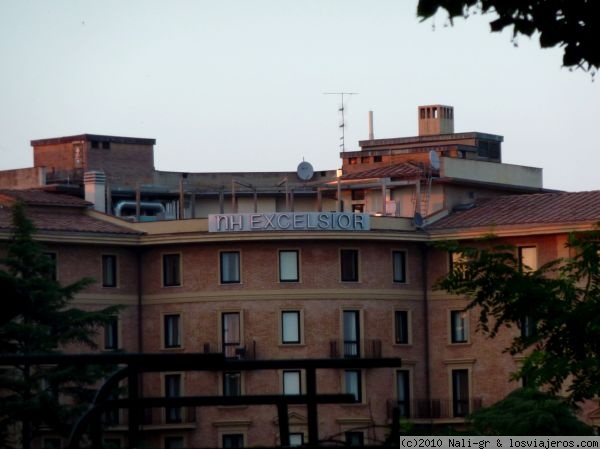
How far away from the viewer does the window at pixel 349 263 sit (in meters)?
75.1

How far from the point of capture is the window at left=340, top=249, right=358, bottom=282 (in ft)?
246

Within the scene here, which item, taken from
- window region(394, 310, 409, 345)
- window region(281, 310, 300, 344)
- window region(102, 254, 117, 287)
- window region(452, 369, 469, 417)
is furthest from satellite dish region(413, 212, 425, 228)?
window region(102, 254, 117, 287)

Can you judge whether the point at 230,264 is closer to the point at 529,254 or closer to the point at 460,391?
the point at 460,391

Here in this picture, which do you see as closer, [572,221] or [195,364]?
[195,364]

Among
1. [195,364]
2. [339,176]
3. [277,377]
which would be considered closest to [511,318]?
[195,364]

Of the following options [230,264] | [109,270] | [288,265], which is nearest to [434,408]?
[288,265]

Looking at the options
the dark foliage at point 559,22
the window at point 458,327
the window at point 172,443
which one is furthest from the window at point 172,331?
the dark foliage at point 559,22

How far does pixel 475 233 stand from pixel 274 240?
7.44 metres

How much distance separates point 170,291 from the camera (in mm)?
74750

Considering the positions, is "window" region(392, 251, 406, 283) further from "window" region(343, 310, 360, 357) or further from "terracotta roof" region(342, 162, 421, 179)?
"terracotta roof" region(342, 162, 421, 179)

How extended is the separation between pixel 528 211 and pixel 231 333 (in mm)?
12068

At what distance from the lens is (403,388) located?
7519 cm

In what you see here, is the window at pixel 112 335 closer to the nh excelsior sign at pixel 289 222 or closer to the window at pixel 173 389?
the window at pixel 173 389

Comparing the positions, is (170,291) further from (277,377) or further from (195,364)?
(195,364)
